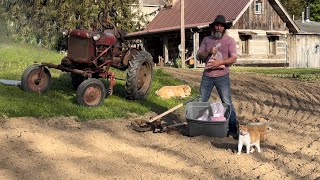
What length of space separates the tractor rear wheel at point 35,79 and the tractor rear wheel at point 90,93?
4.28 feet

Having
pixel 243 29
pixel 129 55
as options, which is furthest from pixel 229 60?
pixel 243 29

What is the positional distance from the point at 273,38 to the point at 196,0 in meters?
5.95

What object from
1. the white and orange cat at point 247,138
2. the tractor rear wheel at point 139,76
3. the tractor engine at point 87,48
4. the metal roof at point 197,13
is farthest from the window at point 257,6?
the white and orange cat at point 247,138

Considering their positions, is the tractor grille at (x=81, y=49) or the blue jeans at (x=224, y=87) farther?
the tractor grille at (x=81, y=49)

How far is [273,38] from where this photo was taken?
3189 centimetres

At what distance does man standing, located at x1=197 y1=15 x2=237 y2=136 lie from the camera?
748cm

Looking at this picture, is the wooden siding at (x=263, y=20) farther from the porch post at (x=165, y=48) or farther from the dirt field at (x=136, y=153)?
the dirt field at (x=136, y=153)

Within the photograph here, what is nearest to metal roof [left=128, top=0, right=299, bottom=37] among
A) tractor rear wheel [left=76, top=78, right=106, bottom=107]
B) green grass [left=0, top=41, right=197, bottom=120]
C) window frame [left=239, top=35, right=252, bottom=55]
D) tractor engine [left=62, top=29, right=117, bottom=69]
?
window frame [left=239, top=35, right=252, bottom=55]

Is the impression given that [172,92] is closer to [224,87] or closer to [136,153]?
[224,87]

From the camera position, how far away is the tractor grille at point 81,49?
954cm

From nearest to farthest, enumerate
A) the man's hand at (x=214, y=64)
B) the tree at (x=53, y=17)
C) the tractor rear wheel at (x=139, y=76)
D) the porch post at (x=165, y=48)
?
the man's hand at (x=214, y=64)
the tractor rear wheel at (x=139, y=76)
the porch post at (x=165, y=48)
the tree at (x=53, y=17)

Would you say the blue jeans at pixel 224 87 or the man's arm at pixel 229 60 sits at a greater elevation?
the man's arm at pixel 229 60

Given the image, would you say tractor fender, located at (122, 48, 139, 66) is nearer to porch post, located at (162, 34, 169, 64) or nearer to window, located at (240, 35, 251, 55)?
window, located at (240, 35, 251, 55)

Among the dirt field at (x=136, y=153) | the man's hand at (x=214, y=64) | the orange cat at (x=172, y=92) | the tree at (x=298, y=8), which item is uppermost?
the tree at (x=298, y=8)
